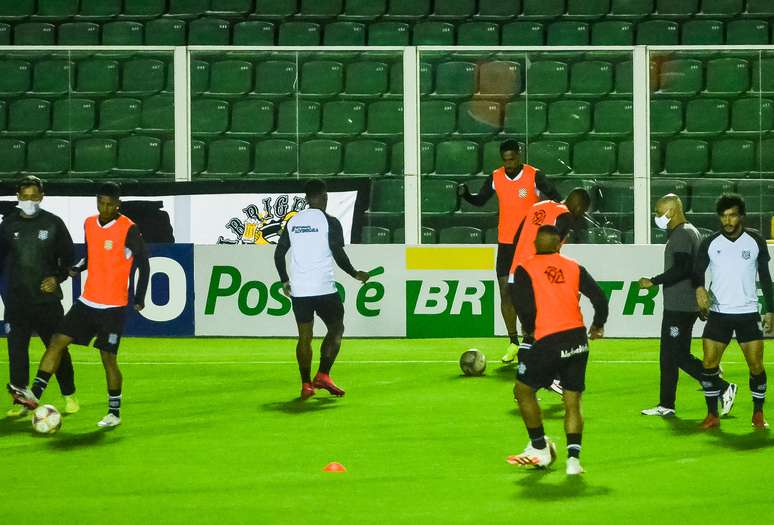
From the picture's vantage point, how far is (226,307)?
17094 mm

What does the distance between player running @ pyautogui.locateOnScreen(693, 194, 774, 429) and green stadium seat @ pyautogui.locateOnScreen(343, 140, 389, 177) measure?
25.9 feet

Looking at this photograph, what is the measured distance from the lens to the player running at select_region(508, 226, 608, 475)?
8.37m

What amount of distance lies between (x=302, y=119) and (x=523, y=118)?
296 cm

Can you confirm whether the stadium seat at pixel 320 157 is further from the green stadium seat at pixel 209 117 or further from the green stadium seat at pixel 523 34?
the green stadium seat at pixel 523 34

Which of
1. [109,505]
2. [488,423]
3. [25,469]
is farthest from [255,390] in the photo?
[109,505]

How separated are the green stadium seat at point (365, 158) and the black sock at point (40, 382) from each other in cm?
749

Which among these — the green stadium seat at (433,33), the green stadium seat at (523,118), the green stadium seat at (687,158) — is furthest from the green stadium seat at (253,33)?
the green stadium seat at (687,158)

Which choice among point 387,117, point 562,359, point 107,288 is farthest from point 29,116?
point 562,359

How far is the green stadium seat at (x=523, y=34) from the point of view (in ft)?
70.2

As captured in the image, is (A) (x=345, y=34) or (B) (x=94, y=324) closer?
(B) (x=94, y=324)

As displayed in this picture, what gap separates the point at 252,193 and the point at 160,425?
719 centimetres

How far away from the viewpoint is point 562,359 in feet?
27.4

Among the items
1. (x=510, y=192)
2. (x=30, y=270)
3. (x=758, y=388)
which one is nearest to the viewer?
(x=758, y=388)

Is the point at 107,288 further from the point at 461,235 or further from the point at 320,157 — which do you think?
the point at 320,157
